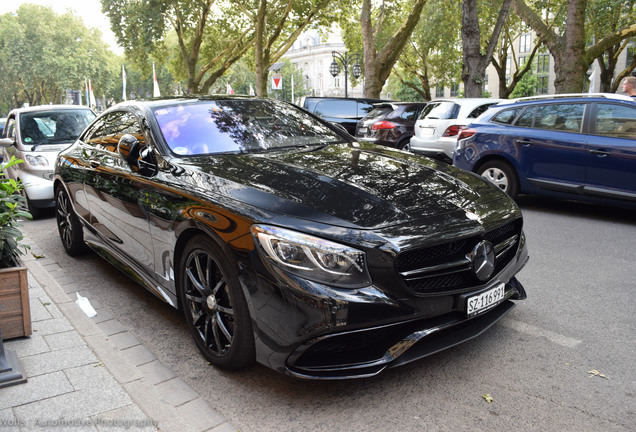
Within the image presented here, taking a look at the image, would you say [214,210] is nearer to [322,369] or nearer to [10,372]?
[322,369]

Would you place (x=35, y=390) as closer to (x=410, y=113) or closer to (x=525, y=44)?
(x=410, y=113)

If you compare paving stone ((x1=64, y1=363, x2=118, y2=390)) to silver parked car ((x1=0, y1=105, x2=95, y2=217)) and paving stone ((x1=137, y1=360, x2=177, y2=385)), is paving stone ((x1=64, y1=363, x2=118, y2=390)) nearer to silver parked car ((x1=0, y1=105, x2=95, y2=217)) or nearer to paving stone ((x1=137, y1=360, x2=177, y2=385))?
paving stone ((x1=137, y1=360, x2=177, y2=385))

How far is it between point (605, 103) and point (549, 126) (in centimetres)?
76

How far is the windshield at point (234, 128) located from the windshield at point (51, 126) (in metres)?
6.06

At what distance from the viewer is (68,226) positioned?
609 centimetres

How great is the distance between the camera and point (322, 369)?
9.13ft

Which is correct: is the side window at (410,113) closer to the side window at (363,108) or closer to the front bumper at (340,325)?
the side window at (363,108)

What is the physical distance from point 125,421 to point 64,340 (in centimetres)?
121

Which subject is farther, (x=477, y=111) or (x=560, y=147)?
(x=477, y=111)

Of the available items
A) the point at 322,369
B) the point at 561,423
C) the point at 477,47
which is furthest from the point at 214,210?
the point at 477,47

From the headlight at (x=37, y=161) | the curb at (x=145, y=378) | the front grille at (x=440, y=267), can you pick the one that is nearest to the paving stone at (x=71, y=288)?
the curb at (x=145, y=378)

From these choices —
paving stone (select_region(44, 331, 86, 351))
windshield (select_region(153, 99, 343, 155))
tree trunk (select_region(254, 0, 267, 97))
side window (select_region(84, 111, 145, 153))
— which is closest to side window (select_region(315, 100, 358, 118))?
side window (select_region(84, 111, 145, 153))

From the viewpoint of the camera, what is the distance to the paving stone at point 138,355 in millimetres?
3521

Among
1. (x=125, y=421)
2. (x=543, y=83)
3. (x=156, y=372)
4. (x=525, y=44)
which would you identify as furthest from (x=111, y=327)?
(x=525, y=44)
